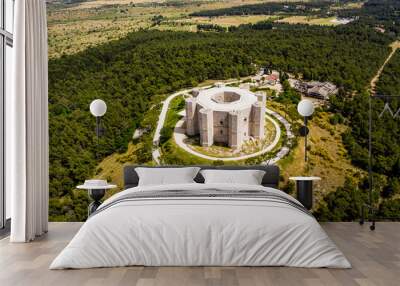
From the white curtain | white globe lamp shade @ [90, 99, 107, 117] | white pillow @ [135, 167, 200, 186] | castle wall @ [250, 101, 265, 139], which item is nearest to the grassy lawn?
castle wall @ [250, 101, 265, 139]

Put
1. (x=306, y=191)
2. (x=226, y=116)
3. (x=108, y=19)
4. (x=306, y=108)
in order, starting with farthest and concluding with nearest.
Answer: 1. (x=108, y=19)
2. (x=226, y=116)
3. (x=306, y=108)
4. (x=306, y=191)

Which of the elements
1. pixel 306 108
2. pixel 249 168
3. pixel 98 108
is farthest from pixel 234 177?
pixel 98 108

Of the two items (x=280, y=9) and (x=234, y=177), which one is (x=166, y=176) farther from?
(x=280, y=9)

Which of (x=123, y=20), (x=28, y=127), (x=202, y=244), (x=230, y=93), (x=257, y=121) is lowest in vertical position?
(x=202, y=244)

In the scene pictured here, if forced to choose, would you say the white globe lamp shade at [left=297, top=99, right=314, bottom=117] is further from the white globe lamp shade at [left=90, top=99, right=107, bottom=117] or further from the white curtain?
the white curtain

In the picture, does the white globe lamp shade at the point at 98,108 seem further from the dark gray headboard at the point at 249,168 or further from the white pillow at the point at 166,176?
the white pillow at the point at 166,176

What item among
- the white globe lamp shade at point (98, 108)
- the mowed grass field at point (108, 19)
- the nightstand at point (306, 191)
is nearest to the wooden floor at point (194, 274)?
the nightstand at point (306, 191)

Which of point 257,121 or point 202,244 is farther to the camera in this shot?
point 257,121

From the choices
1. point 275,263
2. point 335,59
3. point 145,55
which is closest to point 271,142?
point 335,59
